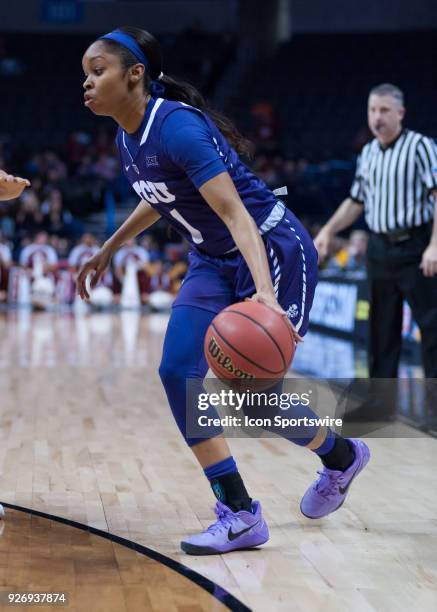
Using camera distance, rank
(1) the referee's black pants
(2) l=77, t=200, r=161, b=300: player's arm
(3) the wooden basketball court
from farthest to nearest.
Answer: (1) the referee's black pants → (2) l=77, t=200, r=161, b=300: player's arm → (3) the wooden basketball court

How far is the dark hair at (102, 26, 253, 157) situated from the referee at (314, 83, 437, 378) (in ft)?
6.13

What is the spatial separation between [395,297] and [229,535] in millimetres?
2637

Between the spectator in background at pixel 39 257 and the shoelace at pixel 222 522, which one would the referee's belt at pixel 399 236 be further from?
the spectator in background at pixel 39 257

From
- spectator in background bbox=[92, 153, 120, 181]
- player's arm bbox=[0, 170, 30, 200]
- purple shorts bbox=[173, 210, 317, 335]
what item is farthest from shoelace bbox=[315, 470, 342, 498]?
spectator in background bbox=[92, 153, 120, 181]

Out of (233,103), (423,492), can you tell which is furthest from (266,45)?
(423,492)

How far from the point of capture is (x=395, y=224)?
5.40m

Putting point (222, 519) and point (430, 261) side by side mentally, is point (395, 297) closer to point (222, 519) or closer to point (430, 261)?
point (430, 261)

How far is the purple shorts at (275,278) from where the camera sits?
10.5 feet

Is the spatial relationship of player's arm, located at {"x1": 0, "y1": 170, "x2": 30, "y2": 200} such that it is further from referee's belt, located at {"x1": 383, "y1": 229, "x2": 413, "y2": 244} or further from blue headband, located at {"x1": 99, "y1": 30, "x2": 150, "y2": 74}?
referee's belt, located at {"x1": 383, "y1": 229, "x2": 413, "y2": 244}

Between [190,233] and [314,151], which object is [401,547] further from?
[314,151]

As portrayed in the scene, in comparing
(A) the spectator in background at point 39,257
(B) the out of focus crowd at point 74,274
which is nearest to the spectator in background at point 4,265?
(B) the out of focus crowd at point 74,274

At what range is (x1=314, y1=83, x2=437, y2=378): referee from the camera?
17.4ft

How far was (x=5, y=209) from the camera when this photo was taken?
61.1 feet

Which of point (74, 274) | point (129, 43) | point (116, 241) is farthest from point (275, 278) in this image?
point (74, 274)
